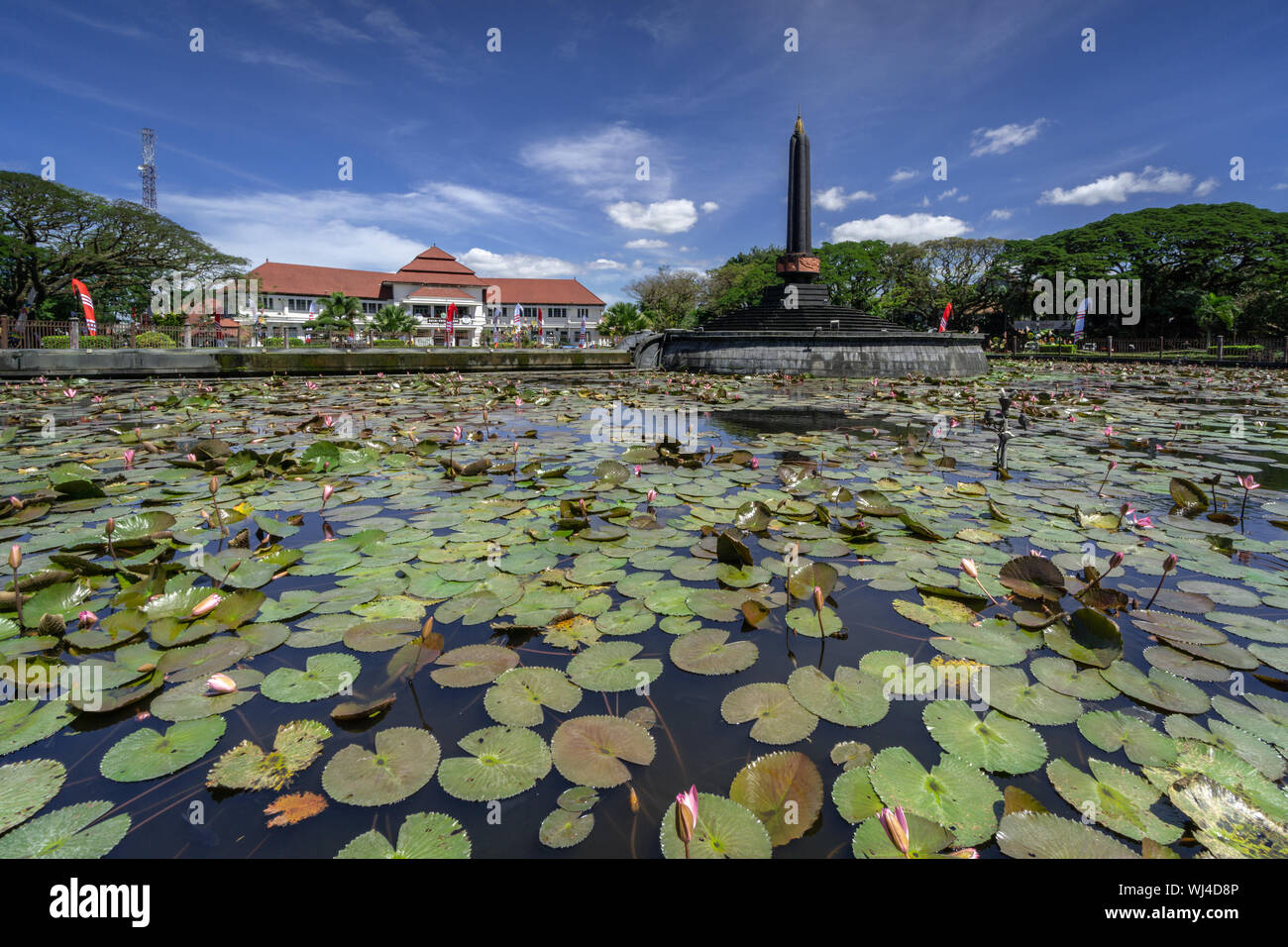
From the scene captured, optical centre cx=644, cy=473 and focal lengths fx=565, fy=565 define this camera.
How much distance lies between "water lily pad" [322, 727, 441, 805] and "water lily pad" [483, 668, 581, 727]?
175mm

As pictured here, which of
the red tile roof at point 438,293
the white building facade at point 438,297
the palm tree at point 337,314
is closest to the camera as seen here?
the palm tree at point 337,314

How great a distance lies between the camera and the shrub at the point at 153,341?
18089 mm

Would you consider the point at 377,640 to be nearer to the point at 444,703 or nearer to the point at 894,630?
the point at 444,703

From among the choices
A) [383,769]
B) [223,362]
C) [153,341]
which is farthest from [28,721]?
[153,341]

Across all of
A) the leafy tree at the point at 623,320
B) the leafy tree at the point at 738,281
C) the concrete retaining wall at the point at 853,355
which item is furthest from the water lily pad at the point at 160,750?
the leafy tree at the point at 738,281

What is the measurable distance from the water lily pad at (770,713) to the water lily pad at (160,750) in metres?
1.21

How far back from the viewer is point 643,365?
17.1 metres

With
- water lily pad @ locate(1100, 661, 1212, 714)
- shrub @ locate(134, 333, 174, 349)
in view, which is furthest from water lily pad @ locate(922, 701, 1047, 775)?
shrub @ locate(134, 333, 174, 349)

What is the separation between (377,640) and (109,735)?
60 centimetres

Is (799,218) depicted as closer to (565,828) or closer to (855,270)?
(565,828)

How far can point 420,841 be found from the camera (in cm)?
101

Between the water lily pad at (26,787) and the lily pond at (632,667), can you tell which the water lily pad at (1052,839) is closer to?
the lily pond at (632,667)
